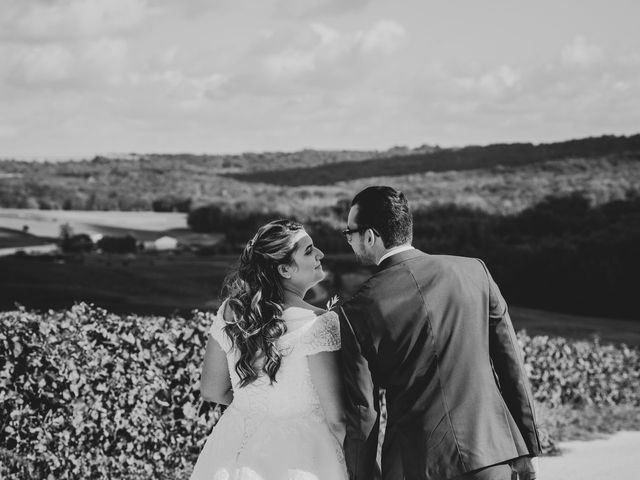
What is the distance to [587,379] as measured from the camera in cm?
954

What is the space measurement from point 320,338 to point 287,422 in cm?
39

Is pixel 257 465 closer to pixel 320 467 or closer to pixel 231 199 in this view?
pixel 320 467

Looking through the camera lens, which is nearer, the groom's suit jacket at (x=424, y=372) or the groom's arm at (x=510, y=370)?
the groom's suit jacket at (x=424, y=372)

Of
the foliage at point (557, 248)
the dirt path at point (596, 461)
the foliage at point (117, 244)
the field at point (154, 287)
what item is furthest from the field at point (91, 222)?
the dirt path at point (596, 461)

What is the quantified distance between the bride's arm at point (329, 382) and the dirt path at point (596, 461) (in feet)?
13.9

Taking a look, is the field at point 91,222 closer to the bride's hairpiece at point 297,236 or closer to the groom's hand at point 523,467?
the bride's hairpiece at point 297,236

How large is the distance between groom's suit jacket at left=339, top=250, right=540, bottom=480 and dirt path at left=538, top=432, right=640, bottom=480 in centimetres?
425

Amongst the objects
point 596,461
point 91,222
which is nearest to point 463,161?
point 91,222

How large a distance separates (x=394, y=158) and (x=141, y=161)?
2241cm

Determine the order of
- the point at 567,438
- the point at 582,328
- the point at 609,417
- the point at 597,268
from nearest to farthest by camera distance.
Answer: the point at 567,438 < the point at 609,417 < the point at 582,328 < the point at 597,268

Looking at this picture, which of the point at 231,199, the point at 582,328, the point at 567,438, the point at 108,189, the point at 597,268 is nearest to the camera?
the point at 567,438

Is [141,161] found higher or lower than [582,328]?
higher

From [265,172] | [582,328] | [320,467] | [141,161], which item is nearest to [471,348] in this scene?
[320,467]

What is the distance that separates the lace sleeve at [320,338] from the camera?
3098 millimetres
